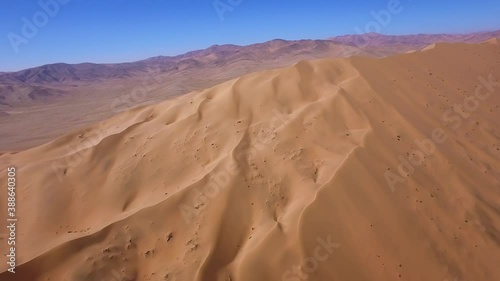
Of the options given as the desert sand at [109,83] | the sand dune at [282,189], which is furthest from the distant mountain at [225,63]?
the sand dune at [282,189]

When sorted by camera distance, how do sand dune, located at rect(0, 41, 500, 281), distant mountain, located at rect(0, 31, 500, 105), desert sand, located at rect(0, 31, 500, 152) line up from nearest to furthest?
1. sand dune, located at rect(0, 41, 500, 281)
2. desert sand, located at rect(0, 31, 500, 152)
3. distant mountain, located at rect(0, 31, 500, 105)

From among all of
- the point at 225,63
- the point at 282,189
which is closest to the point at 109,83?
the point at 225,63

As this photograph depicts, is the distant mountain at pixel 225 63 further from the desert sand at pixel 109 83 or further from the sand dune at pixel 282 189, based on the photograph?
the sand dune at pixel 282 189

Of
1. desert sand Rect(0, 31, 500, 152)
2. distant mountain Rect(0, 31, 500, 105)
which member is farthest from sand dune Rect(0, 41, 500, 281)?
distant mountain Rect(0, 31, 500, 105)

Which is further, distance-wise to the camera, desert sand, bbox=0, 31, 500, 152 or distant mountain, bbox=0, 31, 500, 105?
distant mountain, bbox=0, 31, 500, 105

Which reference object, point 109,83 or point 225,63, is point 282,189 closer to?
point 225,63

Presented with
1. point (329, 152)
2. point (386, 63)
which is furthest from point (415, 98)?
point (329, 152)

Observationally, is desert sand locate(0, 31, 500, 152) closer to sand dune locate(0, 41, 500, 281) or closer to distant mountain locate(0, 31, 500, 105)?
distant mountain locate(0, 31, 500, 105)

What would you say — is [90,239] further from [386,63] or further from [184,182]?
[386,63]

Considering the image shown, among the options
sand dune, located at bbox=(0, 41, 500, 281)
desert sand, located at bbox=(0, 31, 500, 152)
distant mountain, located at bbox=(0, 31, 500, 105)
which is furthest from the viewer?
distant mountain, located at bbox=(0, 31, 500, 105)
